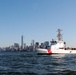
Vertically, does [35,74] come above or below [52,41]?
below

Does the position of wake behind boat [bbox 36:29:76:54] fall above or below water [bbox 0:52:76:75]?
above

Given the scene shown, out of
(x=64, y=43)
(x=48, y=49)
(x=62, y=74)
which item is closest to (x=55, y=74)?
(x=62, y=74)

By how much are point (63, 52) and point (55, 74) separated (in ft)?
310

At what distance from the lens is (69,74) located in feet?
105

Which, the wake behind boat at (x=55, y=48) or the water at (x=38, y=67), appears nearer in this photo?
the water at (x=38, y=67)

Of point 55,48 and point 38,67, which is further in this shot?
point 55,48

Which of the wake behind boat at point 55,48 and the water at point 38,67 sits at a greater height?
the wake behind boat at point 55,48

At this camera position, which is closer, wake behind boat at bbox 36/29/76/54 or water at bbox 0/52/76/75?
water at bbox 0/52/76/75

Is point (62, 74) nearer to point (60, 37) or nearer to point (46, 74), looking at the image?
point (46, 74)

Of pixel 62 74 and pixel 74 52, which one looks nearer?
pixel 62 74

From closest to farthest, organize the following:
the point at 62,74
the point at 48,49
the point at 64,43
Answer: the point at 62,74, the point at 48,49, the point at 64,43

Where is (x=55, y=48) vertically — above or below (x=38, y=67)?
above

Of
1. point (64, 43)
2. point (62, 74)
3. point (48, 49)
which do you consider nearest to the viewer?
point (62, 74)

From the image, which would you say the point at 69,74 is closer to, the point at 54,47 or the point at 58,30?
the point at 54,47
